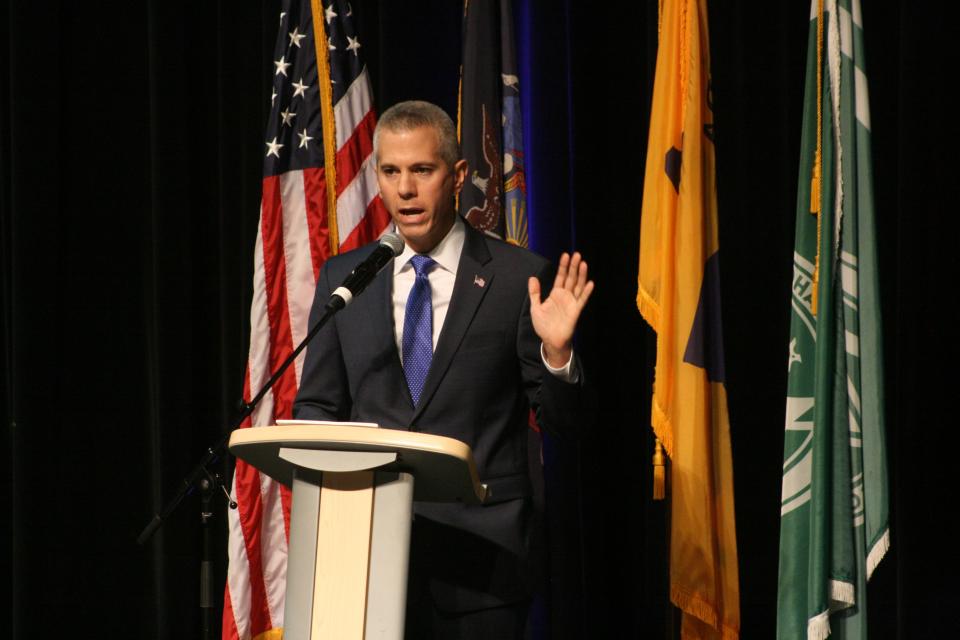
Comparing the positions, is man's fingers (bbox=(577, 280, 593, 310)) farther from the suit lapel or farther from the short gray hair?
the short gray hair

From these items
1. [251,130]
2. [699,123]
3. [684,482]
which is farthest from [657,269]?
[251,130]

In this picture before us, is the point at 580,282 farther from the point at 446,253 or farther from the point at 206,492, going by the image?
the point at 206,492

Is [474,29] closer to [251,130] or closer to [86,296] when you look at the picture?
[251,130]

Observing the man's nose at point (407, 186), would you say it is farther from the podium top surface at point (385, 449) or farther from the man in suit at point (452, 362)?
the podium top surface at point (385, 449)

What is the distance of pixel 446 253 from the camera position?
245 centimetres

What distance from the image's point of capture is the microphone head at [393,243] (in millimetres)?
2168

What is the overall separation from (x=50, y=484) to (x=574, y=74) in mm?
2418

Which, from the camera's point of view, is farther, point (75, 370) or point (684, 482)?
point (75, 370)

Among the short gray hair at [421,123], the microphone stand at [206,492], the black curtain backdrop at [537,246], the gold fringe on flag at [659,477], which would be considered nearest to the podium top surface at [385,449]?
the microphone stand at [206,492]

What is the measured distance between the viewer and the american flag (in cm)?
338

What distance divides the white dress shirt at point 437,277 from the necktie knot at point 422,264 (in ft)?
0.04

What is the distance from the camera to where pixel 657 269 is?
312 centimetres

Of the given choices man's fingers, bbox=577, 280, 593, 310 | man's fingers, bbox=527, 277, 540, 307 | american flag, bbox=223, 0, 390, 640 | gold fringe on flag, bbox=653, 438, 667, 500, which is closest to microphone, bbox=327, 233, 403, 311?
man's fingers, bbox=527, 277, 540, 307

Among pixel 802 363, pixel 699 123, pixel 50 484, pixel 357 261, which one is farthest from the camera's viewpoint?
pixel 50 484
